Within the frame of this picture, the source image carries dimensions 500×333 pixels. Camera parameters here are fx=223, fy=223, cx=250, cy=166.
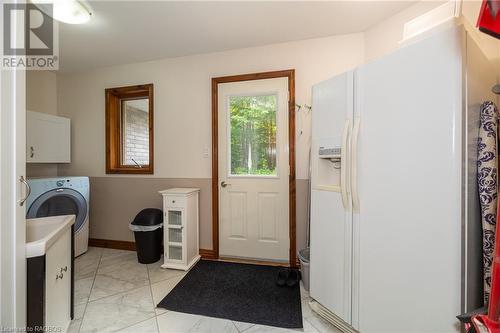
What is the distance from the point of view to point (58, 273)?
1.29m

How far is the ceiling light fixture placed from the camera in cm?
172

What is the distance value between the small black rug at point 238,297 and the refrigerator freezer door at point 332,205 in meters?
0.30

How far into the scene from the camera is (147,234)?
2521mm

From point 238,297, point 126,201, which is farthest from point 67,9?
point 238,297

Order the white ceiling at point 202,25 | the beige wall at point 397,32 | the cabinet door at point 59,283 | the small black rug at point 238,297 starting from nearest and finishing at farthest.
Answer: the cabinet door at point 59,283, the beige wall at point 397,32, the small black rug at point 238,297, the white ceiling at point 202,25

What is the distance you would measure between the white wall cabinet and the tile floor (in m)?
1.39

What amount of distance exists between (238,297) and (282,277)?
0.49 meters

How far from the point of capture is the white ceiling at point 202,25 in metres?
1.89

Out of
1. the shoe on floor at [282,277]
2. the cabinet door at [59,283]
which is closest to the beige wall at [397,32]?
the shoe on floor at [282,277]

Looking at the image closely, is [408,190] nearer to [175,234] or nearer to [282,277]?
[282,277]

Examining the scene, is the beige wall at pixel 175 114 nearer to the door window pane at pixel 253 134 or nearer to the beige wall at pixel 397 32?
the beige wall at pixel 397 32

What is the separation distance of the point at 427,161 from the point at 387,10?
64.0 inches

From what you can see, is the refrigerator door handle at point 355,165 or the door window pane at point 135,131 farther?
the door window pane at point 135,131
